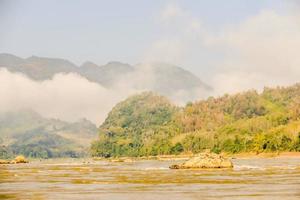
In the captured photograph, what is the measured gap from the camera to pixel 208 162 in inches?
2670

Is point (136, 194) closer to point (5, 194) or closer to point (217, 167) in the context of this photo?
point (5, 194)

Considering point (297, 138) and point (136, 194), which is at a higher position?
point (297, 138)

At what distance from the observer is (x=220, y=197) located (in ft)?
88.7

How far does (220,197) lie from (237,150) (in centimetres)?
16218

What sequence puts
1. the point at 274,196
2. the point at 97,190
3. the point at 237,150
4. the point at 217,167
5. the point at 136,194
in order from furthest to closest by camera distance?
1. the point at 237,150
2. the point at 217,167
3. the point at 97,190
4. the point at 136,194
5. the point at 274,196

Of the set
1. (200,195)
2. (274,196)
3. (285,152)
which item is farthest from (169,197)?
(285,152)

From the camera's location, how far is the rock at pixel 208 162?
220ft

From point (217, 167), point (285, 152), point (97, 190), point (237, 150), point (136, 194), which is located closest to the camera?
point (136, 194)

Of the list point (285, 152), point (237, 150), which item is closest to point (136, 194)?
point (285, 152)

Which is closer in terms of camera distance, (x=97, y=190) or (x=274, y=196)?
(x=274, y=196)

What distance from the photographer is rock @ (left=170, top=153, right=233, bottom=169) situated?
67.1m

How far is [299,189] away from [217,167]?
119 ft

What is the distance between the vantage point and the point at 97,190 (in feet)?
108

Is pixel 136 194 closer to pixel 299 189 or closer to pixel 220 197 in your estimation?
pixel 220 197
